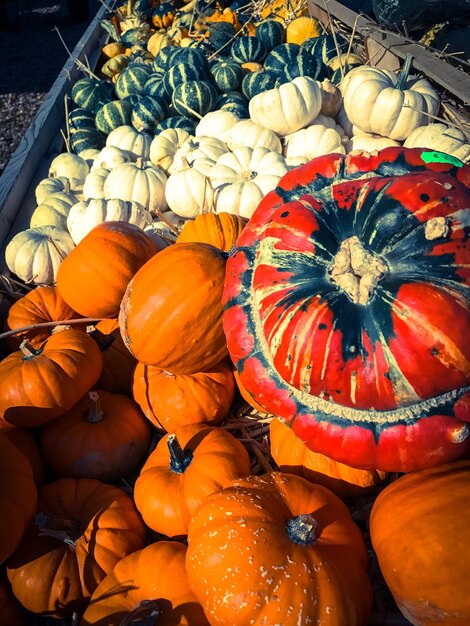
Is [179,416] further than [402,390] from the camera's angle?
Yes

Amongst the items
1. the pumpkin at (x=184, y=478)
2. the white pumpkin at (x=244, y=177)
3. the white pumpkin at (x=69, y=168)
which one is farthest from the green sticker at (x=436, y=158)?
the white pumpkin at (x=69, y=168)

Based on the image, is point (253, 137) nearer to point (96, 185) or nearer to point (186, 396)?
point (96, 185)

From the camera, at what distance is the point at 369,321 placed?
1.20 meters

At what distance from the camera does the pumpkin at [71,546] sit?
146cm

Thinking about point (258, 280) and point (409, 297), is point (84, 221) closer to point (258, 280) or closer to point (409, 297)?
point (258, 280)

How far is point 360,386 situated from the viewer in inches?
47.4

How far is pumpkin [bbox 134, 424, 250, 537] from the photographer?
1558mm

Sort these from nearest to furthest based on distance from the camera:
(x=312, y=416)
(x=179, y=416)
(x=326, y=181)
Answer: (x=312, y=416) < (x=326, y=181) < (x=179, y=416)

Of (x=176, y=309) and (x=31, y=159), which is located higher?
(x=31, y=159)

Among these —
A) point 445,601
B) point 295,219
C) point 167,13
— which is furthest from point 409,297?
point 167,13

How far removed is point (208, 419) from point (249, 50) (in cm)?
375

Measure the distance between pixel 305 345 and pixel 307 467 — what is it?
1.95 ft

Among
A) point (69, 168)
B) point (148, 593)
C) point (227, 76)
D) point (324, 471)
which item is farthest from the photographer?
point (227, 76)

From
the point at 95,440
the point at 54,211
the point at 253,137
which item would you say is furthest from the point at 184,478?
the point at 253,137
